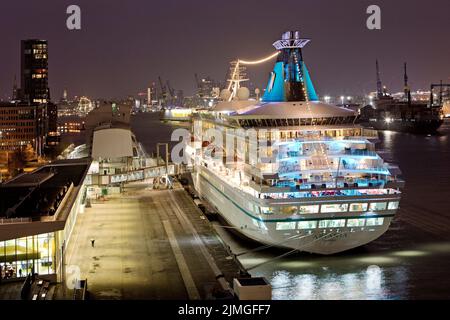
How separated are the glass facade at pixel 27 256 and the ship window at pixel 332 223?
7502 millimetres

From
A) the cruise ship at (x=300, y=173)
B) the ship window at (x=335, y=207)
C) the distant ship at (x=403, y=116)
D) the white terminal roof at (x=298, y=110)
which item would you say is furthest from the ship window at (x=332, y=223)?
the distant ship at (x=403, y=116)

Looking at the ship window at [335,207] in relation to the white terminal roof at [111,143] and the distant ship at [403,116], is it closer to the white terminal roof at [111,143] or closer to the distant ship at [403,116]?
the white terminal roof at [111,143]

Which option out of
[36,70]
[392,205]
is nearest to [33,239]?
[392,205]

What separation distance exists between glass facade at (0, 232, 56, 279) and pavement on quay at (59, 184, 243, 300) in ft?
2.81

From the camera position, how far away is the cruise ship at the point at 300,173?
56.9ft

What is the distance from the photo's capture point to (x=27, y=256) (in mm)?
13031

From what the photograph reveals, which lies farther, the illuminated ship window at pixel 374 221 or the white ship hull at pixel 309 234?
the illuminated ship window at pixel 374 221

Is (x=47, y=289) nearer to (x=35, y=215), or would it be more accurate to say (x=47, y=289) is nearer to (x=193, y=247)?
(x=35, y=215)

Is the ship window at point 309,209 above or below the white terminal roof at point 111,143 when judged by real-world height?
below

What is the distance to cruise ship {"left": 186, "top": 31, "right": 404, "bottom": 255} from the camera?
56.9 ft

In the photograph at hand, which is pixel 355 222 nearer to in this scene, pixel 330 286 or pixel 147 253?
pixel 330 286

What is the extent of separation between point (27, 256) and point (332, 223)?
329 inches

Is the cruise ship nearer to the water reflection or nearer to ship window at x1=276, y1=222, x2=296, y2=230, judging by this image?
ship window at x1=276, y1=222, x2=296, y2=230
